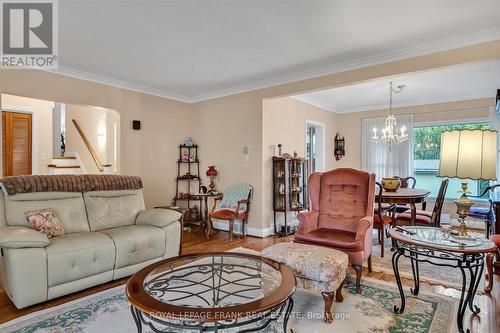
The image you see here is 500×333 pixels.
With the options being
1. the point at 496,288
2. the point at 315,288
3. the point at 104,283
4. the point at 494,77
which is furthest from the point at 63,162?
the point at 494,77

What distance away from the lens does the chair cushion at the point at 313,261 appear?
2146 mm

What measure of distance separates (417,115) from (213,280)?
594 centimetres

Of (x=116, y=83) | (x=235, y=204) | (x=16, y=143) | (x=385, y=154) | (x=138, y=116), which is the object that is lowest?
(x=235, y=204)

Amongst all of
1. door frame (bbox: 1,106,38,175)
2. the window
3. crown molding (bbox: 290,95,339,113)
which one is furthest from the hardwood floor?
door frame (bbox: 1,106,38,175)

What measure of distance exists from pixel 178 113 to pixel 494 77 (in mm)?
5423

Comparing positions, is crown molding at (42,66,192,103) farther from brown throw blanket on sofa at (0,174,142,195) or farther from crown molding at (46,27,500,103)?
brown throw blanket on sofa at (0,174,142,195)

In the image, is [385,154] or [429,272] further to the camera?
[385,154]

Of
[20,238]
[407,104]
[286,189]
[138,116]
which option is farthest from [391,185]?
[20,238]

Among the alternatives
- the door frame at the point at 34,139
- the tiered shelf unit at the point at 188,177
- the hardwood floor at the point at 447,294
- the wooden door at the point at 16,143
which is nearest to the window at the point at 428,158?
the hardwood floor at the point at 447,294

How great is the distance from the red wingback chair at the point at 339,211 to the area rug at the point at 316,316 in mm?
501

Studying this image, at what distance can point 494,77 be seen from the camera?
448 cm

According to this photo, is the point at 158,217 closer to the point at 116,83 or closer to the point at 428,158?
the point at 116,83

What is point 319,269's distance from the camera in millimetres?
2150

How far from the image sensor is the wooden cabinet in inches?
193
